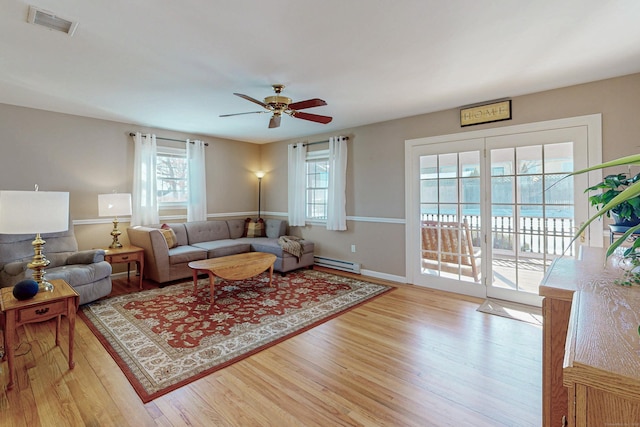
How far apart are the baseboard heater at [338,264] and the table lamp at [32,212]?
146 inches

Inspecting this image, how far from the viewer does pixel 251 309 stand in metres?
3.35

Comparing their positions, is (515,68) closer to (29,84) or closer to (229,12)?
(229,12)

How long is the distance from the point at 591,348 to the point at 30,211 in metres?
2.87

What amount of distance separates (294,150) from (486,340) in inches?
168

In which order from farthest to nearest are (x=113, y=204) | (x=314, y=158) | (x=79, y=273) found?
1. (x=314, y=158)
2. (x=113, y=204)
3. (x=79, y=273)

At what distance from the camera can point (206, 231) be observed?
527 cm

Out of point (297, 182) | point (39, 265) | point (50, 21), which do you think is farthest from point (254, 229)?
point (50, 21)

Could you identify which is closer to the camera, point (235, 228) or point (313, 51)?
point (313, 51)

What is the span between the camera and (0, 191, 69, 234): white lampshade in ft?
6.40

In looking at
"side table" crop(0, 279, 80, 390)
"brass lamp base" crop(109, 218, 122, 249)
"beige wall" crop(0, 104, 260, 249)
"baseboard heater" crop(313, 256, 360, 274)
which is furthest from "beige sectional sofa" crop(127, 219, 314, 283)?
"side table" crop(0, 279, 80, 390)

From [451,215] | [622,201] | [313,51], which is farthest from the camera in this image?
[451,215]

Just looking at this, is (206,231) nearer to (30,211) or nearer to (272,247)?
(272,247)

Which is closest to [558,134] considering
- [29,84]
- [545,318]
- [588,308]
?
[545,318]

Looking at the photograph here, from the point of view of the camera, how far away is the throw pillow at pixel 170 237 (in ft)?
14.7
